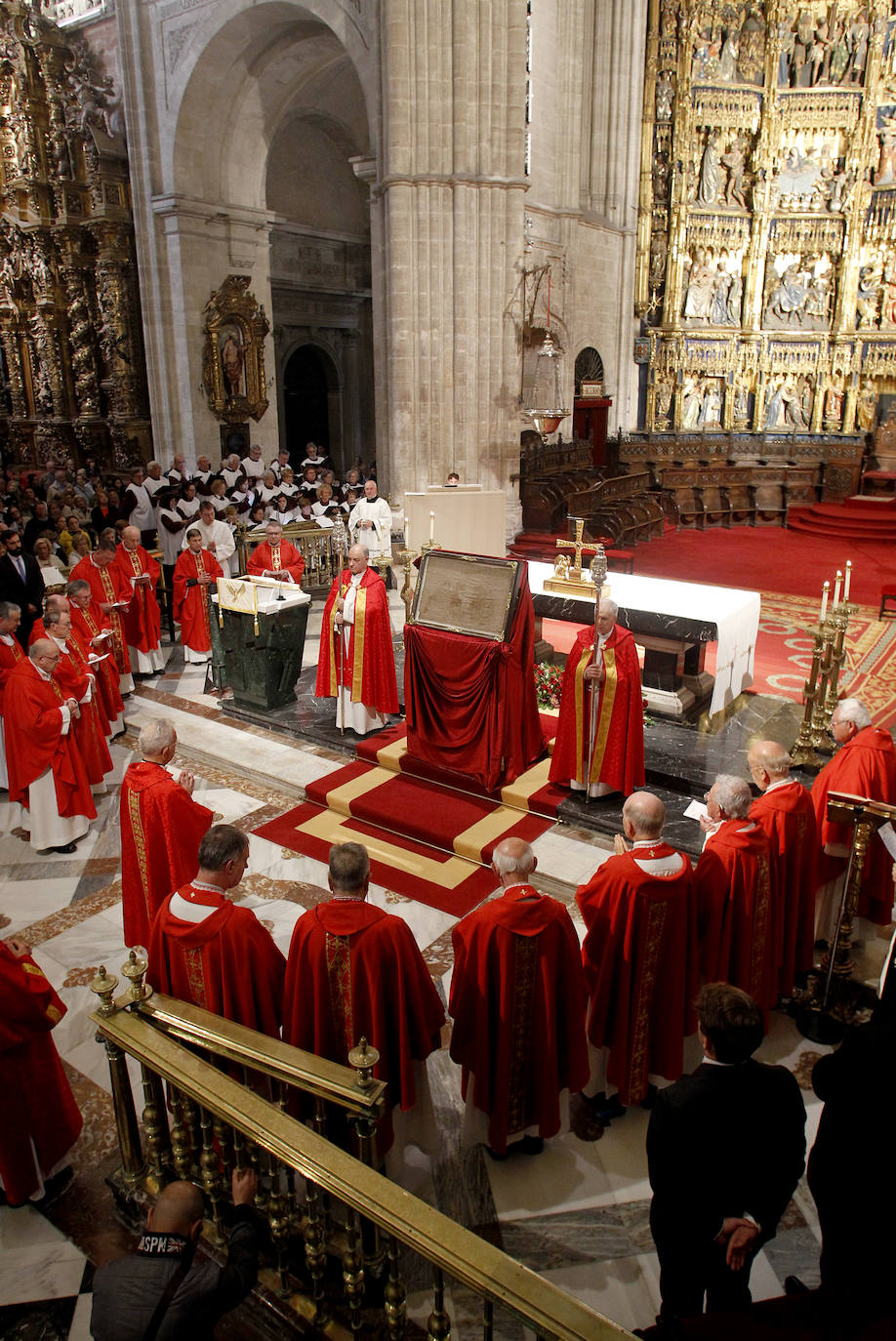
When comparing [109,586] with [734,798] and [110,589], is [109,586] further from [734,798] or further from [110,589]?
[734,798]

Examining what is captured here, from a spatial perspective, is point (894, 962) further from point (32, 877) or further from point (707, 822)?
point (32, 877)

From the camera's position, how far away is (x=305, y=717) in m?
8.16

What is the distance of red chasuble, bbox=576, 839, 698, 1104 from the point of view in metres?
3.71

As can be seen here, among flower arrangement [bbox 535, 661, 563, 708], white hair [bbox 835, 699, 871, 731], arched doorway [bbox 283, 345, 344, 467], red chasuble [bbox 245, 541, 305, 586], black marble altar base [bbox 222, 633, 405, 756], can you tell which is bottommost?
black marble altar base [bbox 222, 633, 405, 756]

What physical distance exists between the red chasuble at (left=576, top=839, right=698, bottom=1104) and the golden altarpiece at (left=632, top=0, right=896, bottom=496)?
54.9ft

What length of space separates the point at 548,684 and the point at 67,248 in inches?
648

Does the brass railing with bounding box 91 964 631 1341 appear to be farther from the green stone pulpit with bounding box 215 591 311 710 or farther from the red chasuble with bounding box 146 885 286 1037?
the green stone pulpit with bounding box 215 591 311 710

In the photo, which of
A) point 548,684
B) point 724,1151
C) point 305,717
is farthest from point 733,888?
point 305,717

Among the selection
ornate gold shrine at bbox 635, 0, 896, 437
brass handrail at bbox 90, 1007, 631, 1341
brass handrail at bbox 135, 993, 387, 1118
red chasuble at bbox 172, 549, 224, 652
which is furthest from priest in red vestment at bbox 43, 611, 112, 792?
ornate gold shrine at bbox 635, 0, 896, 437

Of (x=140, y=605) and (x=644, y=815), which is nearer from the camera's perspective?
(x=644, y=815)

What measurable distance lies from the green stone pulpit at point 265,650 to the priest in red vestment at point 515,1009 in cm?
496

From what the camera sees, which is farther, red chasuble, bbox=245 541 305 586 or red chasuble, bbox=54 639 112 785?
red chasuble, bbox=245 541 305 586

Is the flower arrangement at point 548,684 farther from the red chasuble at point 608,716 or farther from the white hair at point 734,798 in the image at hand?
the white hair at point 734,798

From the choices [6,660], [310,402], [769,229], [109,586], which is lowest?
[6,660]
